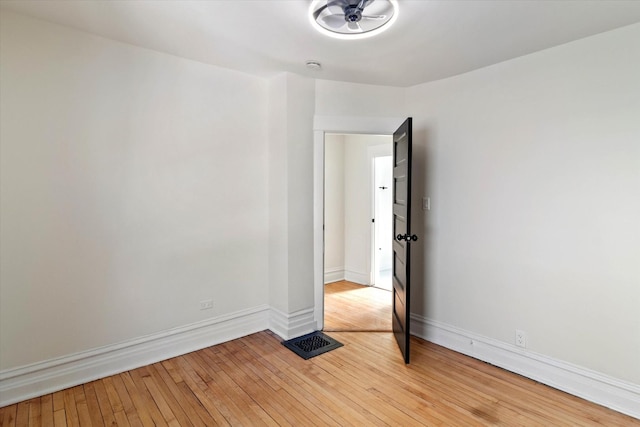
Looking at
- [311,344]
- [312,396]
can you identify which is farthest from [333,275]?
[312,396]

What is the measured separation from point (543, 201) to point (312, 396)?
2.23 meters

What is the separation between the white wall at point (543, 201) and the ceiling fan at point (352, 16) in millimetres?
1292

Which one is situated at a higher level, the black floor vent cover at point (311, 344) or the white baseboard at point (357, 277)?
the white baseboard at point (357, 277)

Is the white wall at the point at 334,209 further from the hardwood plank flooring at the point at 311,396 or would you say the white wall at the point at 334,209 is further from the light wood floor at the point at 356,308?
the hardwood plank flooring at the point at 311,396

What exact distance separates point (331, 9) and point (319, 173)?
166cm

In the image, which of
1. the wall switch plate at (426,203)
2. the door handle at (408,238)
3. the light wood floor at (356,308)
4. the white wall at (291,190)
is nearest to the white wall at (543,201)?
the wall switch plate at (426,203)

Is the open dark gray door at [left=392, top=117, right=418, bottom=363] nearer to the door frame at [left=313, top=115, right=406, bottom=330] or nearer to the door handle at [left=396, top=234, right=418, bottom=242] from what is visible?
the door handle at [left=396, top=234, right=418, bottom=242]

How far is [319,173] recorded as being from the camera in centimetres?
344

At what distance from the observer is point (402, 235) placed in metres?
2.94

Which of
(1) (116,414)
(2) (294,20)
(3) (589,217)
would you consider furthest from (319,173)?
(1) (116,414)

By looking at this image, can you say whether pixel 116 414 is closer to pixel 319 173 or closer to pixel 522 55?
pixel 319 173

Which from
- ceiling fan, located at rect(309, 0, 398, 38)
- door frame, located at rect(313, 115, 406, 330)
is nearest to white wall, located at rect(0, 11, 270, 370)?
door frame, located at rect(313, 115, 406, 330)

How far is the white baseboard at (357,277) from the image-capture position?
17.3 ft

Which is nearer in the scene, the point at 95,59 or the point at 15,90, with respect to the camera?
the point at 15,90
